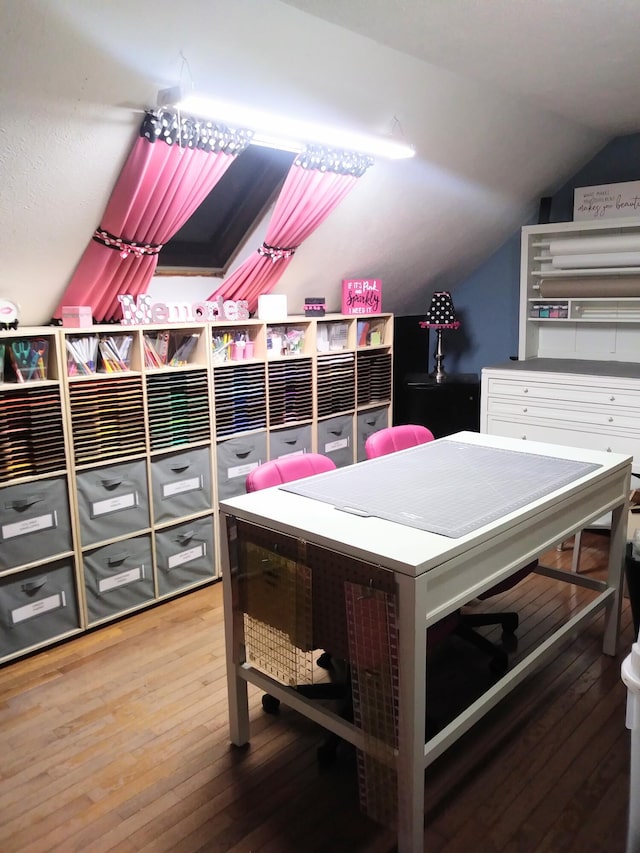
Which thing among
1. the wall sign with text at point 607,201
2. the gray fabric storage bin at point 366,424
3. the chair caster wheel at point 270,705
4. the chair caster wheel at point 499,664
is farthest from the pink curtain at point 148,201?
the wall sign with text at point 607,201

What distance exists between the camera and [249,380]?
11.9 ft

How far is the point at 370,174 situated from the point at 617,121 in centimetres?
171

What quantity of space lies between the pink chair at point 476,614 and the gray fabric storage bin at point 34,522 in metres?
1.37

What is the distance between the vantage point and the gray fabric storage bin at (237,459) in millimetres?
3541

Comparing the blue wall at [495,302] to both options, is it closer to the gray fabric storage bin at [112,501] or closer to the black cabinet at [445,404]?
the black cabinet at [445,404]

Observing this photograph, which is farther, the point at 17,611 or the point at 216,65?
the point at 17,611

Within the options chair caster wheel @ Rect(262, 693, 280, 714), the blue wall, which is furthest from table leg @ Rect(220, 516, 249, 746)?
the blue wall

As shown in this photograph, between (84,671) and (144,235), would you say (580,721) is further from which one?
(144,235)

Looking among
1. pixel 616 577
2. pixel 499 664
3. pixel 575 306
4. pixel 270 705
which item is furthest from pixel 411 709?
pixel 575 306

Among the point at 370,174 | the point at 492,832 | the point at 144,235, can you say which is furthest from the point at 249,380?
the point at 492,832

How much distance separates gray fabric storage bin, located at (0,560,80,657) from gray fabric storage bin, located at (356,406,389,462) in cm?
207

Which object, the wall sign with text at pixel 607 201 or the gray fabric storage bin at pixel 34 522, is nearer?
the gray fabric storage bin at pixel 34 522

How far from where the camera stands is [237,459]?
142 inches

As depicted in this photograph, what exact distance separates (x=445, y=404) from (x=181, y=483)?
88.3 inches
